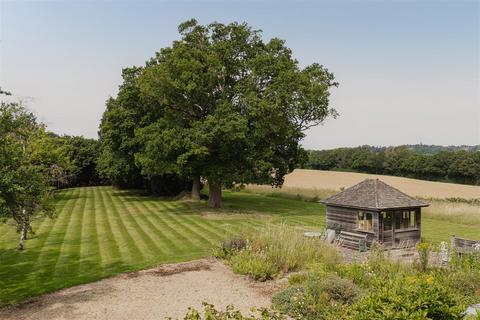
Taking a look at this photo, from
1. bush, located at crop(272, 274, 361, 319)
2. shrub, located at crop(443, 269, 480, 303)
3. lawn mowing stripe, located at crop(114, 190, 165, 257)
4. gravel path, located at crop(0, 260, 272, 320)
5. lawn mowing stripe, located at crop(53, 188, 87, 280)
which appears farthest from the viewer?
lawn mowing stripe, located at crop(114, 190, 165, 257)

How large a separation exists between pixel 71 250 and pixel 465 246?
16034mm

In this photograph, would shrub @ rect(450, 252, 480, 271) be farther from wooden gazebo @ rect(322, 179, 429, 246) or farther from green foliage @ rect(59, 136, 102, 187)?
green foliage @ rect(59, 136, 102, 187)

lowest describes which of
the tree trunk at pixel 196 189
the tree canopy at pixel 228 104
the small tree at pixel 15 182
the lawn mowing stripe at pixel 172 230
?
the lawn mowing stripe at pixel 172 230

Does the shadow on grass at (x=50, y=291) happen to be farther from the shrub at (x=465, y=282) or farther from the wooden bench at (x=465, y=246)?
the wooden bench at (x=465, y=246)

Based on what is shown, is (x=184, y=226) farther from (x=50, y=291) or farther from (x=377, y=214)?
(x=50, y=291)

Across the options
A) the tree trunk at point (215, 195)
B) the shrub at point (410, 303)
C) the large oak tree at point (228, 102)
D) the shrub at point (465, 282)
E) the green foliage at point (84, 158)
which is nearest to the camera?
the shrub at point (410, 303)

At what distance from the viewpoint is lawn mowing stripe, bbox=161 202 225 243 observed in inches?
832

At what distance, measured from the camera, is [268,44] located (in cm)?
2986

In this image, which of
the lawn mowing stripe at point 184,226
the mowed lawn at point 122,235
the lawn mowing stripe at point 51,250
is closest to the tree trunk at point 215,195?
the mowed lawn at point 122,235

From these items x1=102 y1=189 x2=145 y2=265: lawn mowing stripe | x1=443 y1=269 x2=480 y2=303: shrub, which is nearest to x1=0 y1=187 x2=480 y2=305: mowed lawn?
x1=102 y1=189 x2=145 y2=265: lawn mowing stripe

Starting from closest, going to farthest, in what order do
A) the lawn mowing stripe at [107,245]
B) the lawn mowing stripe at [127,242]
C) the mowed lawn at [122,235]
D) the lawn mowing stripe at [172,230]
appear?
the mowed lawn at [122,235] < the lawn mowing stripe at [107,245] < the lawn mowing stripe at [127,242] < the lawn mowing stripe at [172,230]

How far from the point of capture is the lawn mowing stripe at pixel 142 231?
18000 millimetres

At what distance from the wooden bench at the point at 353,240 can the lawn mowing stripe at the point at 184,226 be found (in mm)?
6279

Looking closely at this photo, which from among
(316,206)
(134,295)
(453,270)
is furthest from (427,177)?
(134,295)
